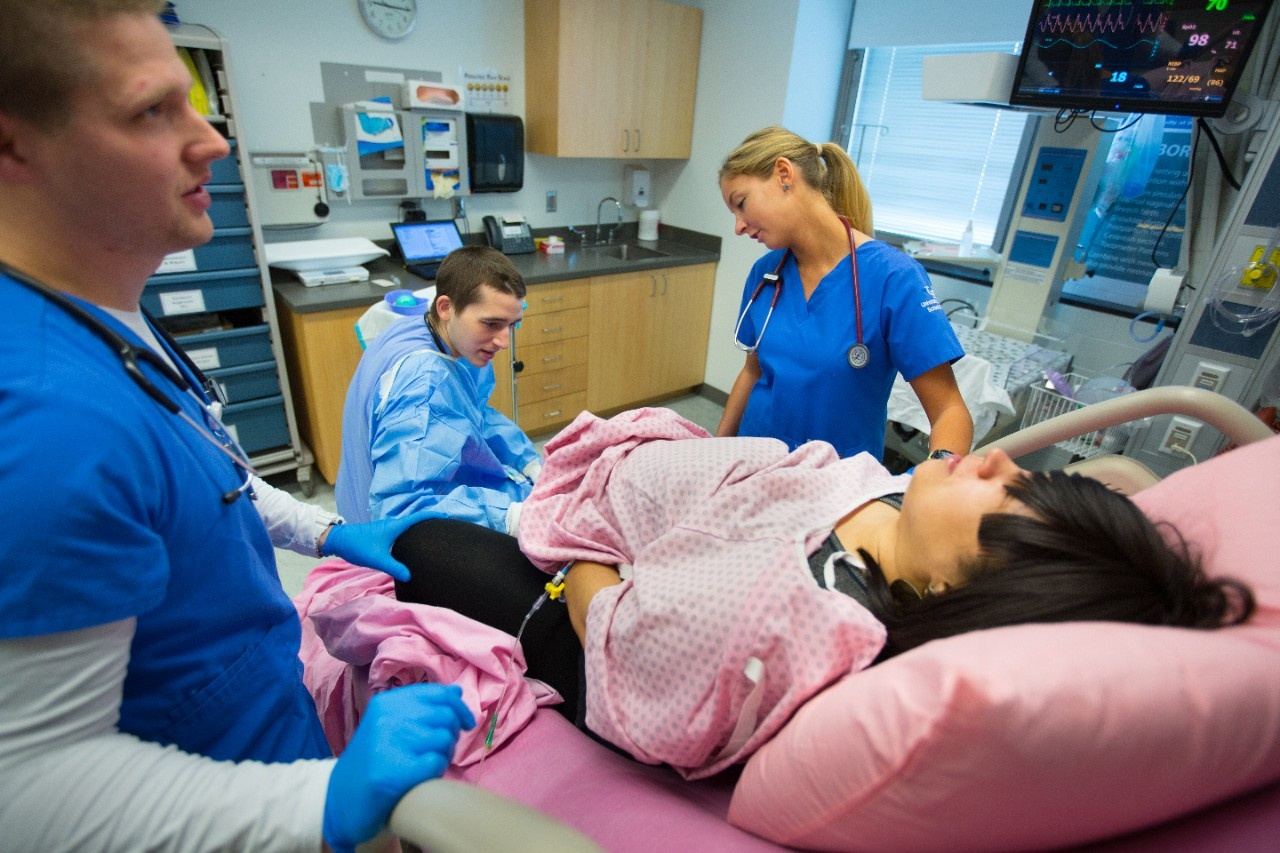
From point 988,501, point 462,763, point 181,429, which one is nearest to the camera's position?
point 181,429

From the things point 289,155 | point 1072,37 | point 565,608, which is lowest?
point 565,608

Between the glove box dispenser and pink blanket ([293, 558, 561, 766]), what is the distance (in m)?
2.73

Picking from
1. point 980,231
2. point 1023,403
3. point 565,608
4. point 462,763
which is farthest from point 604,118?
point 462,763

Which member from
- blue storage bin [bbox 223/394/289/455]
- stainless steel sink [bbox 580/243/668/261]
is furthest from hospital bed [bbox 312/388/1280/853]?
stainless steel sink [bbox 580/243/668/261]

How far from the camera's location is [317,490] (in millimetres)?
3021

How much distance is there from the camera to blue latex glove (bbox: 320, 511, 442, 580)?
1181mm

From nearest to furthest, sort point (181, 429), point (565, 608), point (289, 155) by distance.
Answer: point (181, 429) < point (565, 608) < point (289, 155)

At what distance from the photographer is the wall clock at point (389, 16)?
9.61 ft

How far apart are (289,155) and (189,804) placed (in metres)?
3.00

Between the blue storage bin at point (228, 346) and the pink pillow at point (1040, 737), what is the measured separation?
2.73m

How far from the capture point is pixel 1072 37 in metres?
2.07

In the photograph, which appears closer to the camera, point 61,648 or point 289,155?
point 61,648

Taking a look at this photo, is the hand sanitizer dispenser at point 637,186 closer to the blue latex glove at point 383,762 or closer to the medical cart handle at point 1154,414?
the medical cart handle at point 1154,414

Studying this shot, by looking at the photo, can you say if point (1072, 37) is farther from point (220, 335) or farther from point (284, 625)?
point (220, 335)
